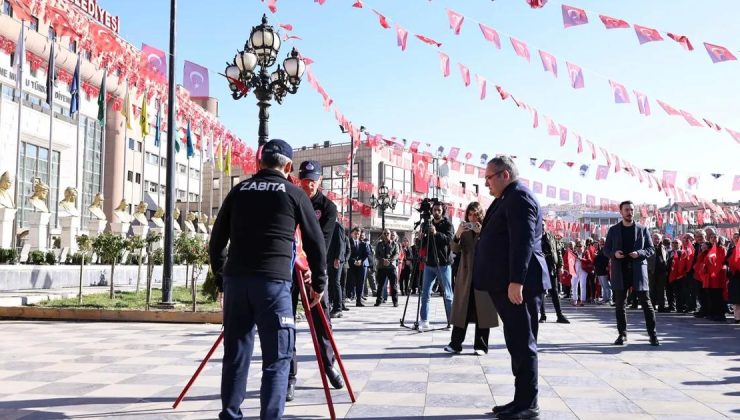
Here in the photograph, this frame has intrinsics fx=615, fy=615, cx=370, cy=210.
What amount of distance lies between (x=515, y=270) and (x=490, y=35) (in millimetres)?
8755

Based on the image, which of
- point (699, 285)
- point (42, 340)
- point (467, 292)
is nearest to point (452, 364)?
point (467, 292)

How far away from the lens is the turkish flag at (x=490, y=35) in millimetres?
12055

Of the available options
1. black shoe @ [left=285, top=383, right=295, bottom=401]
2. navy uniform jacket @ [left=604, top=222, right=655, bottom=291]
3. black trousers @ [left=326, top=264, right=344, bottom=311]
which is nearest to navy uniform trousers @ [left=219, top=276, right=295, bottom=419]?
black shoe @ [left=285, top=383, right=295, bottom=401]

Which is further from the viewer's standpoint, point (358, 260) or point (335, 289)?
point (358, 260)

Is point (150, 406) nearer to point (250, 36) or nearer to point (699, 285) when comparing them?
point (250, 36)

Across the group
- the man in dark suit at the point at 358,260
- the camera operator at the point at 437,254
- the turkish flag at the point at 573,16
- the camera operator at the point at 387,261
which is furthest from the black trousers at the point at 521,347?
the man in dark suit at the point at 358,260

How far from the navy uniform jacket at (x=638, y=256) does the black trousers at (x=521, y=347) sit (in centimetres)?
416

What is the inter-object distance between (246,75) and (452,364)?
7240 mm

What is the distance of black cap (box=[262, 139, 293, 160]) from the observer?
13.0 feet

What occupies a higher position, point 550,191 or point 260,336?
point 550,191

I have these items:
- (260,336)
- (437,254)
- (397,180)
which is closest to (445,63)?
(437,254)

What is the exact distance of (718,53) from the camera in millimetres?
10922

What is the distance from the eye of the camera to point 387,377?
5.71 m

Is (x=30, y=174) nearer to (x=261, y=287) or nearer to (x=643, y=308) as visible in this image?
(x=643, y=308)
